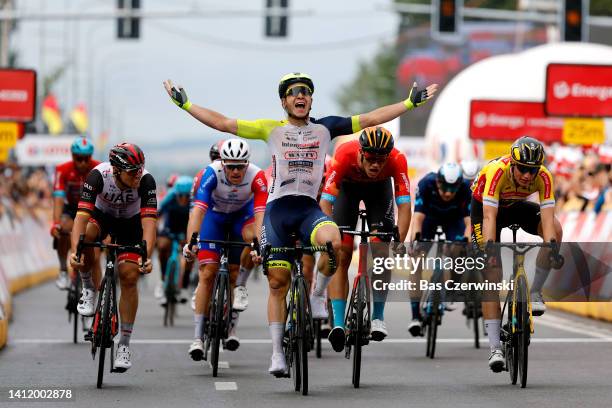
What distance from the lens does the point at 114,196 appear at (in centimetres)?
1355

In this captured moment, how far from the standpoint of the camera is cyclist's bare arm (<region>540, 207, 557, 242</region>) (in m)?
12.9

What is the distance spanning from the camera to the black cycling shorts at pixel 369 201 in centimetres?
1441

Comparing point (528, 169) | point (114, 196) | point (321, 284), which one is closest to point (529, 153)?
point (528, 169)

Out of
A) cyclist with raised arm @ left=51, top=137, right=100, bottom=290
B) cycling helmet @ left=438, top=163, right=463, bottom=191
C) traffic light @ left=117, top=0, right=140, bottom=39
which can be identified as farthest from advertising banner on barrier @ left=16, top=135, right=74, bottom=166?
cycling helmet @ left=438, top=163, right=463, bottom=191

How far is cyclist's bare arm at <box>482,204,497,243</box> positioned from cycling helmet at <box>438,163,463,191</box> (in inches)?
128

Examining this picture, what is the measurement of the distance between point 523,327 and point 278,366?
74.8 inches

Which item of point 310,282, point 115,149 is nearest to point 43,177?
point 310,282

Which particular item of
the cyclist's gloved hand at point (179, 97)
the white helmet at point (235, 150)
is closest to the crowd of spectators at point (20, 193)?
the white helmet at point (235, 150)

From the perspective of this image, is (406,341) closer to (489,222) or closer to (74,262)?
(489,222)

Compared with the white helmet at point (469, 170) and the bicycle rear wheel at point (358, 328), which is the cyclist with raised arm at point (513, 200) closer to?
the bicycle rear wheel at point (358, 328)

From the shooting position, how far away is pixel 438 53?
3984 inches

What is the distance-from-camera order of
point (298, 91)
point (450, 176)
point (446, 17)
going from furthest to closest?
point (446, 17) → point (450, 176) → point (298, 91)

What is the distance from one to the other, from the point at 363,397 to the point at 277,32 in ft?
82.8

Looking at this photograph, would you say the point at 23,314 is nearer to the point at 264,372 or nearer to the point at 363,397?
the point at 264,372
